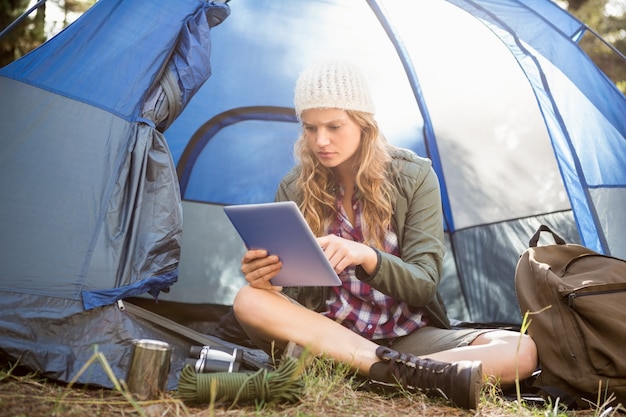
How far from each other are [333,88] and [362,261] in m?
0.59

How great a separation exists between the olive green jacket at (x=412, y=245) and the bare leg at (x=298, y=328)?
174mm

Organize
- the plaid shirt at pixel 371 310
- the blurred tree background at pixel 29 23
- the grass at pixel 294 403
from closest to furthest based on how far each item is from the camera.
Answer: the grass at pixel 294 403, the plaid shirt at pixel 371 310, the blurred tree background at pixel 29 23

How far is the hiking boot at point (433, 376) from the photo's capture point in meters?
1.57

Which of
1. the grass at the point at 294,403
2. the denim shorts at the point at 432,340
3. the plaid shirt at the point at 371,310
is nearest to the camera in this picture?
the grass at the point at 294,403

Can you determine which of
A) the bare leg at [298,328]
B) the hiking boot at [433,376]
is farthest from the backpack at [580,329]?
the bare leg at [298,328]

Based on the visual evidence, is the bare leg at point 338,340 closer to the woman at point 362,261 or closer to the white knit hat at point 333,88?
the woman at point 362,261

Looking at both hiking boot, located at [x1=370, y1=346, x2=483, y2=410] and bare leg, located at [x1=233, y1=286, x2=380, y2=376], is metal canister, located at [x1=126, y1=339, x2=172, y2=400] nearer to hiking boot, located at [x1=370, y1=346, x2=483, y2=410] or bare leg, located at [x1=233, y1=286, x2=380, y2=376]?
bare leg, located at [x1=233, y1=286, x2=380, y2=376]

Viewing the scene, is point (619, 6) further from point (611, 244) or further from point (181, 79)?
point (181, 79)

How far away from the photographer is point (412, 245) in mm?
2055

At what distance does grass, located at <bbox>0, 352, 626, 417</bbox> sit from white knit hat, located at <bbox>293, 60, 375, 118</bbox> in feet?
2.63

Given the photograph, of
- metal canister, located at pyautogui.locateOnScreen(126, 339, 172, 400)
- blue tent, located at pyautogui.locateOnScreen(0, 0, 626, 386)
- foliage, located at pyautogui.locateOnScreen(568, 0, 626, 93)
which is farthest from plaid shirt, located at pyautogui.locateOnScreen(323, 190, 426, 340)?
foliage, located at pyautogui.locateOnScreen(568, 0, 626, 93)

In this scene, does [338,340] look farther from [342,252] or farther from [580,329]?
[580,329]

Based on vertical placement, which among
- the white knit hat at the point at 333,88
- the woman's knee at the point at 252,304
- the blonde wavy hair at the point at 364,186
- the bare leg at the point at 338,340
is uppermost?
the white knit hat at the point at 333,88

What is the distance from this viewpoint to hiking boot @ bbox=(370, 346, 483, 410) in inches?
61.9
